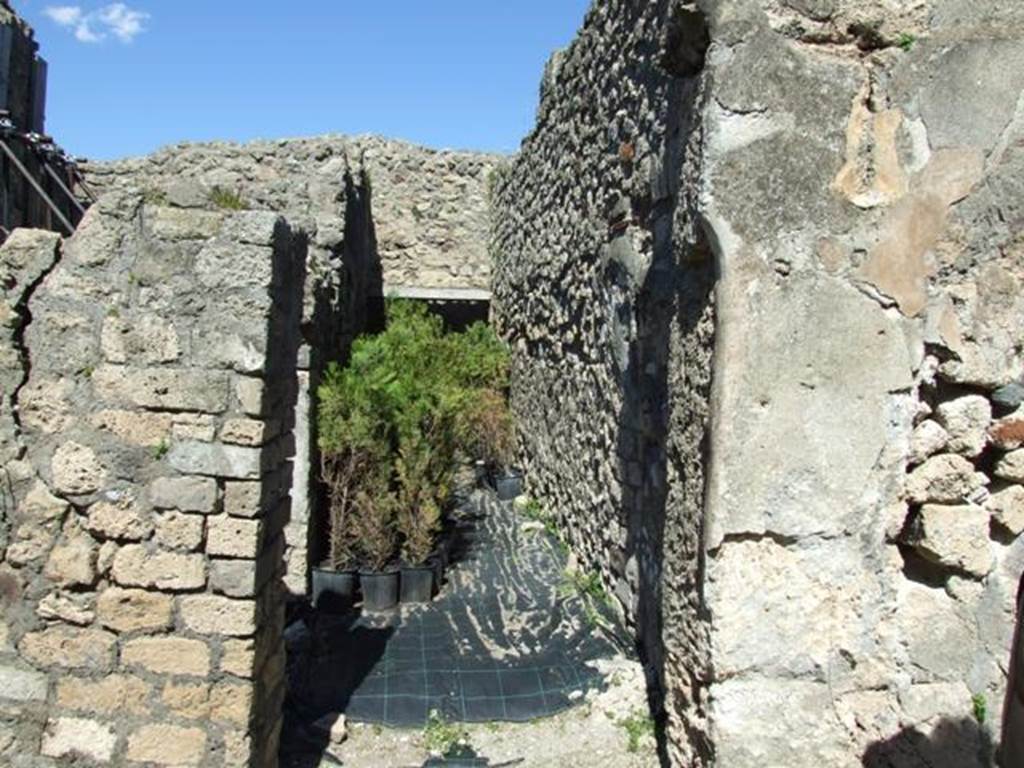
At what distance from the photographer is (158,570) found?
296 cm

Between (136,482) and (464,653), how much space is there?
2.17 meters

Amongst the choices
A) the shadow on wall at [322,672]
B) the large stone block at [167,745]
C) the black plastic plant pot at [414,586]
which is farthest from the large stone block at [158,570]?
the black plastic plant pot at [414,586]

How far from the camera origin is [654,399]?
394cm

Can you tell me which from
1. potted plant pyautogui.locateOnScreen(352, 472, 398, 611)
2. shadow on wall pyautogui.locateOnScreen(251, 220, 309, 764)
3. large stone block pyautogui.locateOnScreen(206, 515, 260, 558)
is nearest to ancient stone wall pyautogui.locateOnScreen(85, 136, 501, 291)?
potted plant pyautogui.locateOnScreen(352, 472, 398, 611)

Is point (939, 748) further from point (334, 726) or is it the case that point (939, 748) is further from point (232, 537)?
point (334, 726)

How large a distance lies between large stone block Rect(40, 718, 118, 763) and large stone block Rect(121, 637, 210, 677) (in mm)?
263

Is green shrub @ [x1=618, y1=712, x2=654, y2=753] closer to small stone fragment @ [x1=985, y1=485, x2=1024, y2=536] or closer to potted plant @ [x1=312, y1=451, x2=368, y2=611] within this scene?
small stone fragment @ [x1=985, y1=485, x2=1024, y2=536]

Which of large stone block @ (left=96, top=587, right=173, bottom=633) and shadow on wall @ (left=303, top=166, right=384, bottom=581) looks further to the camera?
shadow on wall @ (left=303, top=166, right=384, bottom=581)

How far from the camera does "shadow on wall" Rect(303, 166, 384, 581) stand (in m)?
5.46

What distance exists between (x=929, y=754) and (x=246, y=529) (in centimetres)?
227

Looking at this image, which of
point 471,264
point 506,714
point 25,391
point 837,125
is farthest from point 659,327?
point 471,264

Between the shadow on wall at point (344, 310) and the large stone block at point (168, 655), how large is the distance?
7.60 feet

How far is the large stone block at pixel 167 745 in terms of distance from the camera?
2973 millimetres

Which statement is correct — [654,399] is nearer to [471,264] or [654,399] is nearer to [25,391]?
[25,391]
